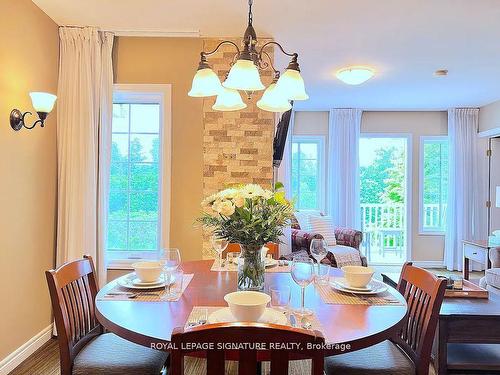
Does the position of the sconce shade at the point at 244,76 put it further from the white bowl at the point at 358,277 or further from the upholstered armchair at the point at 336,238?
the upholstered armchair at the point at 336,238

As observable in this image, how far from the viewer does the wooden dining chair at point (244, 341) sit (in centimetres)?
95

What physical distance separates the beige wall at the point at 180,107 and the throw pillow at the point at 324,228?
2283 millimetres

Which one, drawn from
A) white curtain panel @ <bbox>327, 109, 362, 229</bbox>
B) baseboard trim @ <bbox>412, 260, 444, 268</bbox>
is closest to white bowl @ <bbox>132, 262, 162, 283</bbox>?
white curtain panel @ <bbox>327, 109, 362, 229</bbox>

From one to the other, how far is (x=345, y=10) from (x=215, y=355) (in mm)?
2579

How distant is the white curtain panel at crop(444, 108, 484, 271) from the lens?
238 inches

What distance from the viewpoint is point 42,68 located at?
117 inches

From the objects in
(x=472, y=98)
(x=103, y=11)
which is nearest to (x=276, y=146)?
(x=103, y=11)

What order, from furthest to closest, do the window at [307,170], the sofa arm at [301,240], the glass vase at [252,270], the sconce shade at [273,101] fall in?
the window at [307,170], the sofa arm at [301,240], the sconce shade at [273,101], the glass vase at [252,270]

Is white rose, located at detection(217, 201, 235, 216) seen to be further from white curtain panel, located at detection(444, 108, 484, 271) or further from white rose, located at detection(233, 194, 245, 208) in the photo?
white curtain panel, located at detection(444, 108, 484, 271)

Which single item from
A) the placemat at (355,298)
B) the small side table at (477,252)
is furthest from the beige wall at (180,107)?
the small side table at (477,252)

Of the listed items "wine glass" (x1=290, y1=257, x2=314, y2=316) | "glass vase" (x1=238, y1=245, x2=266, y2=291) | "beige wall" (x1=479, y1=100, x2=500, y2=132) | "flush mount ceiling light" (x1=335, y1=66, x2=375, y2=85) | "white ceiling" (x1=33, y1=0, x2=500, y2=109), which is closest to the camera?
"wine glass" (x1=290, y1=257, x2=314, y2=316)

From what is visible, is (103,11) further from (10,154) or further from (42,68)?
(10,154)

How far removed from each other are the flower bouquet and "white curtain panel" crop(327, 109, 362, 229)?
4581 millimetres

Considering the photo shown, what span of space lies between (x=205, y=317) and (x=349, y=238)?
13.6 ft
